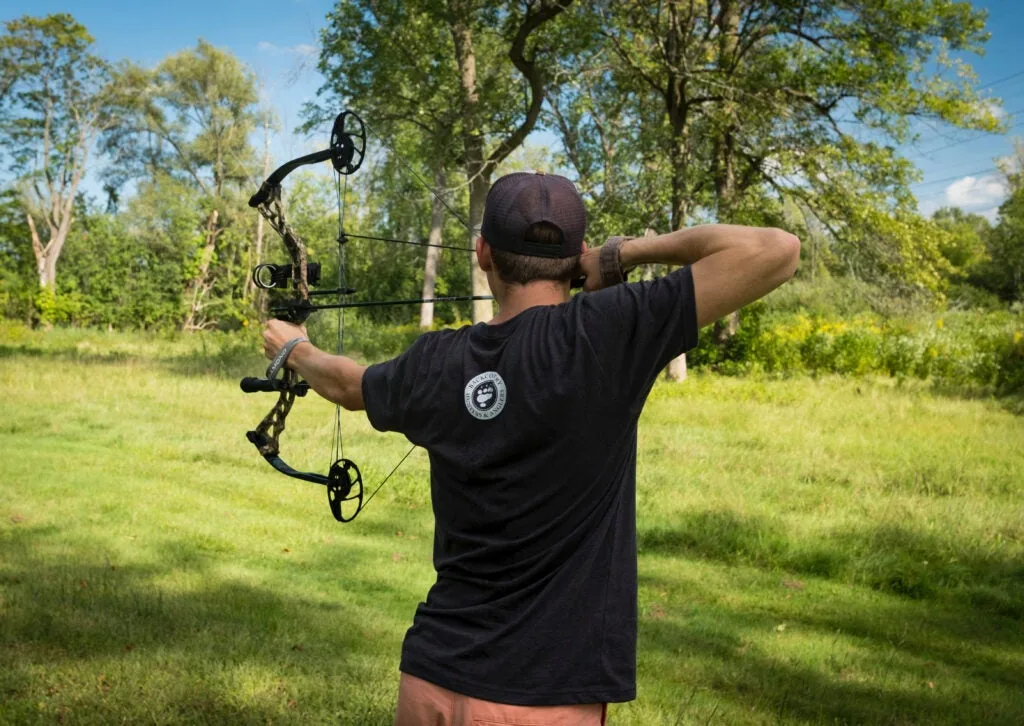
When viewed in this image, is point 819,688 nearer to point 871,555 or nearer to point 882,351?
point 871,555

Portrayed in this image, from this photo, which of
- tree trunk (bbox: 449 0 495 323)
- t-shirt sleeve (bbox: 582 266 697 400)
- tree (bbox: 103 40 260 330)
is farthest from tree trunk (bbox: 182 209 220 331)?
t-shirt sleeve (bbox: 582 266 697 400)

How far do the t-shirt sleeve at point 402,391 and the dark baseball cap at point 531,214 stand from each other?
25 centimetres

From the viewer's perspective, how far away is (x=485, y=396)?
176 cm

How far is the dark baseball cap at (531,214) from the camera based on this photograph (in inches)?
71.2

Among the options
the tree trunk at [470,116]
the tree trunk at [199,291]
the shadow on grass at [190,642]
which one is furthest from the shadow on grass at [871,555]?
the tree trunk at [199,291]

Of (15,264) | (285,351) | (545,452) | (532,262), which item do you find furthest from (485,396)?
(15,264)

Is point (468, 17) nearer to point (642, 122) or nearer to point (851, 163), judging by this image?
point (642, 122)

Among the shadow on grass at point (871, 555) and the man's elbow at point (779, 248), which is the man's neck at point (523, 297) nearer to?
the man's elbow at point (779, 248)

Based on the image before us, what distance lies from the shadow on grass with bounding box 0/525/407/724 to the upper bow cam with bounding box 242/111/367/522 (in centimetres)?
153

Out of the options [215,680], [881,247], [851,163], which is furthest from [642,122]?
[215,680]

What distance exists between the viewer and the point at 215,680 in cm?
439

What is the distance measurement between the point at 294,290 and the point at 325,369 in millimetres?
1169

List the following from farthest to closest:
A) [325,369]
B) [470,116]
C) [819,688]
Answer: [470,116] → [819,688] → [325,369]

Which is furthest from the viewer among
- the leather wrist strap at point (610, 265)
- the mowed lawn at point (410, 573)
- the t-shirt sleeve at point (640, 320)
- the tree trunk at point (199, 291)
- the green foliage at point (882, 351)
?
the tree trunk at point (199, 291)
